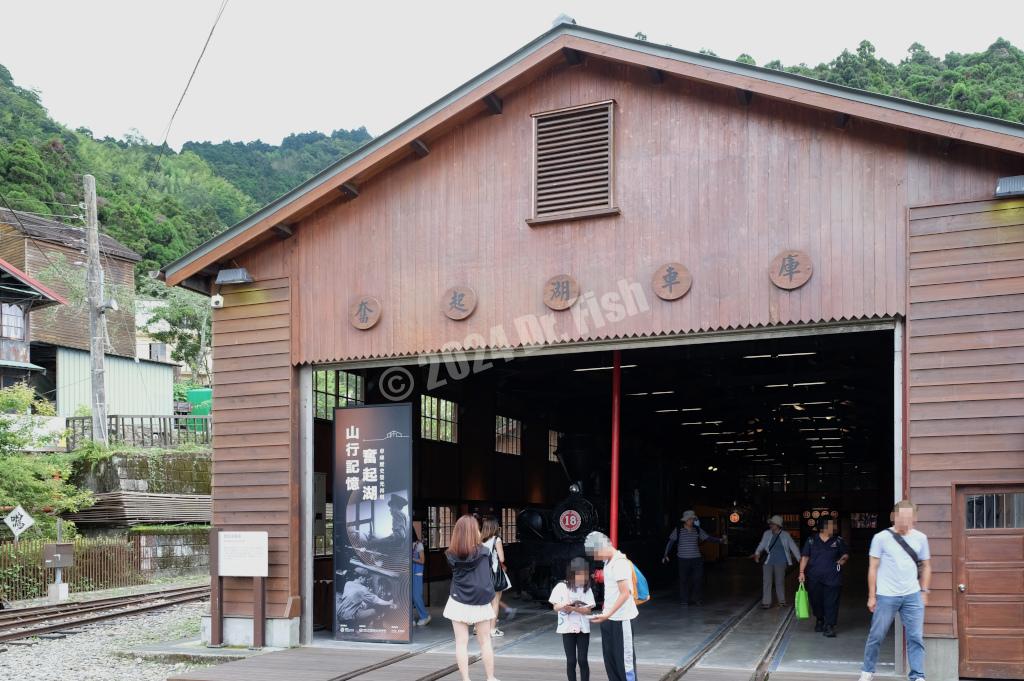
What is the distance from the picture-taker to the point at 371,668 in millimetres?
10930

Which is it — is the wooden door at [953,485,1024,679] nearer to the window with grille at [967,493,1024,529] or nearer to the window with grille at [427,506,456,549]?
the window with grille at [967,493,1024,529]

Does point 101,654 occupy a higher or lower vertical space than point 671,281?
lower

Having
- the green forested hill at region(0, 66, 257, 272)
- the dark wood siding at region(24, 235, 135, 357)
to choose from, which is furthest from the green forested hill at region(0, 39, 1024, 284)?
the dark wood siding at region(24, 235, 135, 357)

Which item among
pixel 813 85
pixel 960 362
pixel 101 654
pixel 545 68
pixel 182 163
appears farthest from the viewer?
pixel 182 163

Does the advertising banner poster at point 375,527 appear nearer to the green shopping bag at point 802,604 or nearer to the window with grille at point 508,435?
the green shopping bag at point 802,604

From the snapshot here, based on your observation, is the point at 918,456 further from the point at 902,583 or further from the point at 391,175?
the point at 391,175

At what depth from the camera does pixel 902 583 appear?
8.70 metres

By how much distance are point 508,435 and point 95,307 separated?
12101 millimetres

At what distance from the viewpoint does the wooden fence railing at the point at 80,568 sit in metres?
21.6

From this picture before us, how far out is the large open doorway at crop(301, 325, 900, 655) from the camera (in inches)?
645

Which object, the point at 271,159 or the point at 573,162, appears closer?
the point at 573,162

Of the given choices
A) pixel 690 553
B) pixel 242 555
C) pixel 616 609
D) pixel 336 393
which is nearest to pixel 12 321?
pixel 336 393

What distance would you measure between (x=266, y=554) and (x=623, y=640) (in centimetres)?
572

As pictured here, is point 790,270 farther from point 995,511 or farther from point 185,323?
point 185,323
